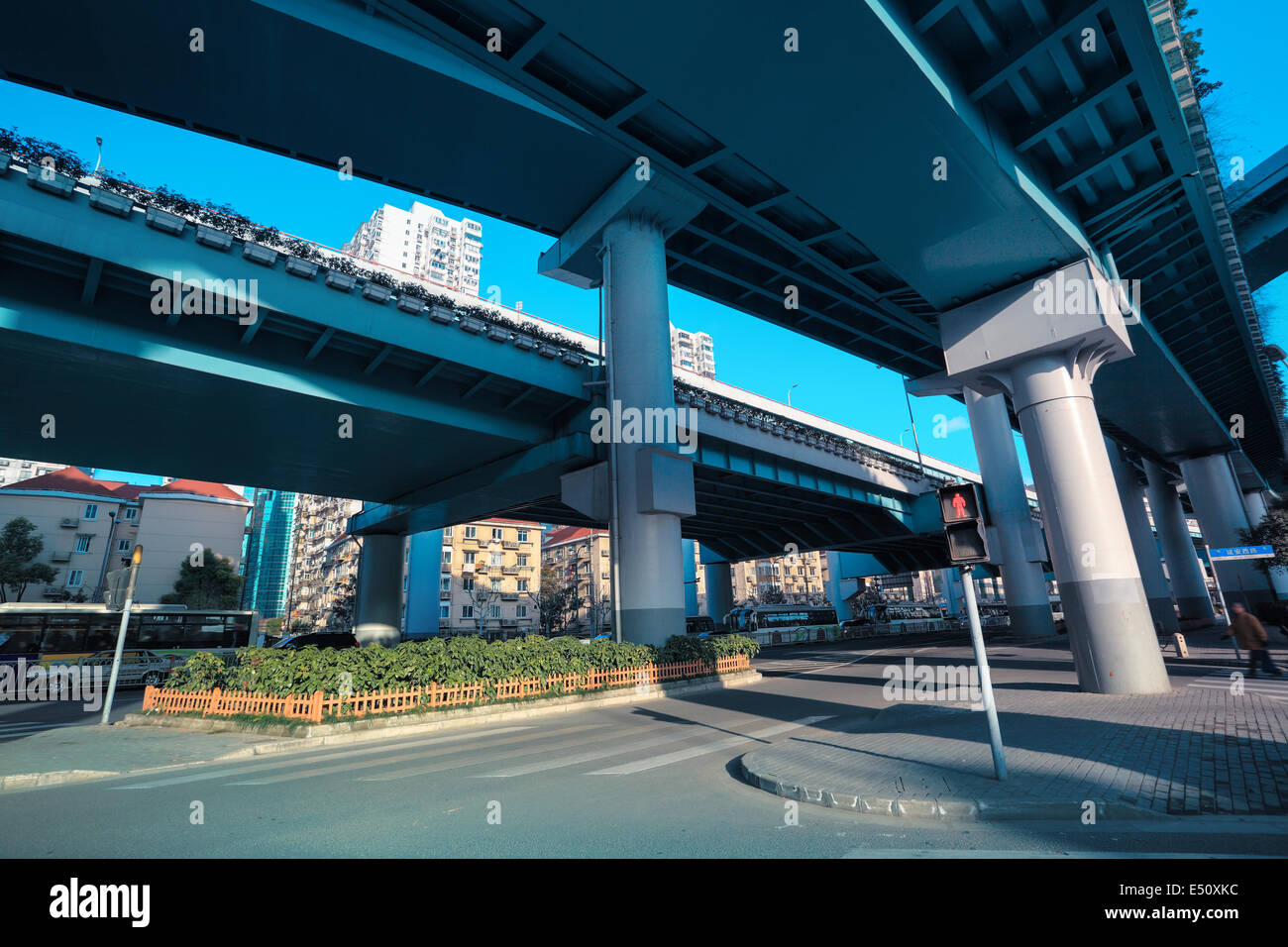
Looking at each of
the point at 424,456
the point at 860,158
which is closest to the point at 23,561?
the point at 424,456

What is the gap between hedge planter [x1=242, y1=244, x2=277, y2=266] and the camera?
16359mm

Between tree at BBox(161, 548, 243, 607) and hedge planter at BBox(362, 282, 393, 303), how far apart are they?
5001cm

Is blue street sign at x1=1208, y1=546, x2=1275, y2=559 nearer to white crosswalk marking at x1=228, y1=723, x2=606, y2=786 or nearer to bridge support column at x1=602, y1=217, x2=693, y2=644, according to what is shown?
bridge support column at x1=602, y1=217, x2=693, y2=644

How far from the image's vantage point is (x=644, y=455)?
20.5 m

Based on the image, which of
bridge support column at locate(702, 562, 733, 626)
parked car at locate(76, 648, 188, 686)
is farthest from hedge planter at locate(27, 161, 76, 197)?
bridge support column at locate(702, 562, 733, 626)

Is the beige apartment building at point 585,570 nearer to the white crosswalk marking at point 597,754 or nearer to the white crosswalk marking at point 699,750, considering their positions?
the white crosswalk marking at point 699,750

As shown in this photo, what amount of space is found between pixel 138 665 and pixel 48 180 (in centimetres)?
1819

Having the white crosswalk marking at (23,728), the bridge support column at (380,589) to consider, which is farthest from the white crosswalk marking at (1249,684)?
the bridge support column at (380,589)

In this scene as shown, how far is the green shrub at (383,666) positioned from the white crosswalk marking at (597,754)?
533 cm

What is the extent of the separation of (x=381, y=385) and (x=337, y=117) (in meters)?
8.56

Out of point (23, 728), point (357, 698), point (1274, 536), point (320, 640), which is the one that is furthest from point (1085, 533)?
point (320, 640)

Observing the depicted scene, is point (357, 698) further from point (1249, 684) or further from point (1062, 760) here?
point (1249, 684)
